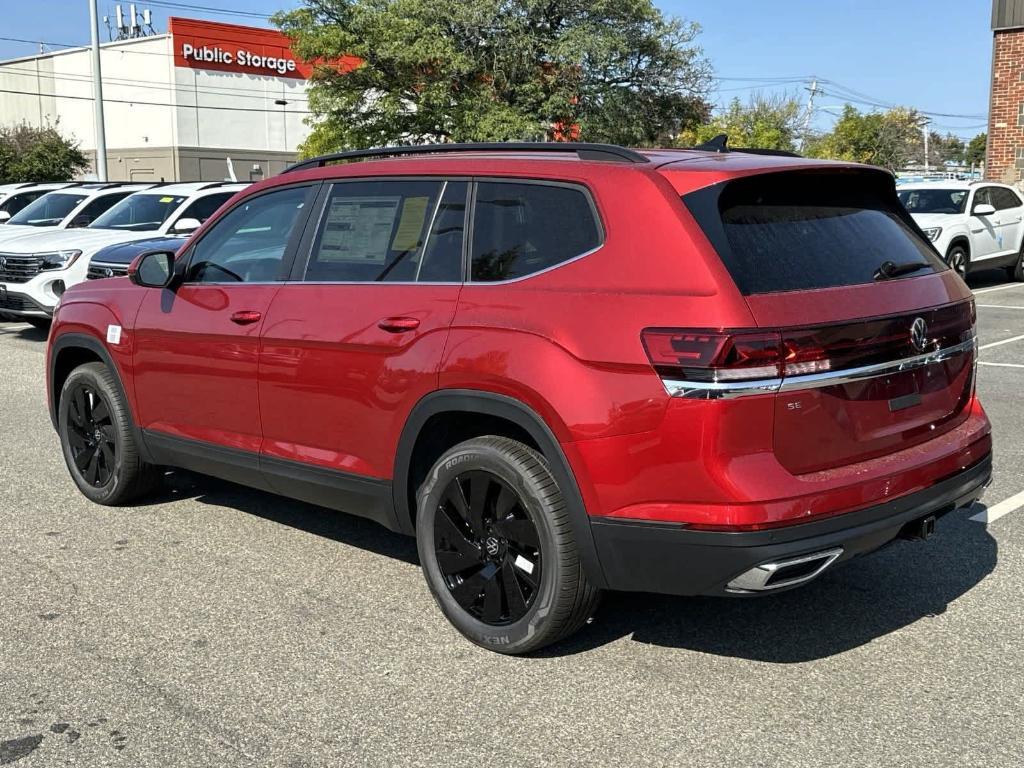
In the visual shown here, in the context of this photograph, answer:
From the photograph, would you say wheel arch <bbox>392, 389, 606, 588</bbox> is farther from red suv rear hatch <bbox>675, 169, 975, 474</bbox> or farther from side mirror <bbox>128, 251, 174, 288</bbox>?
side mirror <bbox>128, 251, 174, 288</bbox>

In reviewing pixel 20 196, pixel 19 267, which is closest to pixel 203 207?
pixel 19 267

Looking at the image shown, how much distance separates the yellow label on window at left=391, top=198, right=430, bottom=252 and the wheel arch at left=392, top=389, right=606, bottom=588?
2.27 ft

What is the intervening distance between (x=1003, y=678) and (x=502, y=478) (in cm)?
186

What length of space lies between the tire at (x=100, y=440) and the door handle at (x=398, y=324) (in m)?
Result: 2.10

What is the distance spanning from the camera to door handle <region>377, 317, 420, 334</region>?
167 inches

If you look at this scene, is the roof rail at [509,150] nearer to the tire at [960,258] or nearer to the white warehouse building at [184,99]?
the tire at [960,258]

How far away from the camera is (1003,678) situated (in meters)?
Answer: 3.87

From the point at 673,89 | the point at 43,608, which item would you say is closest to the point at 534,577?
the point at 43,608

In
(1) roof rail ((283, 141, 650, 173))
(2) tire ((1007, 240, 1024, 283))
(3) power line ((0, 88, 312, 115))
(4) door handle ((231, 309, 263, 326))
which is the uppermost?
(3) power line ((0, 88, 312, 115))

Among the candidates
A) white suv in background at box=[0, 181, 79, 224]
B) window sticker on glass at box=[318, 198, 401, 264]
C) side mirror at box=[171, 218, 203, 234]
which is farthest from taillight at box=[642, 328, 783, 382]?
white suv in background at box=[0, 181, 79, 224]

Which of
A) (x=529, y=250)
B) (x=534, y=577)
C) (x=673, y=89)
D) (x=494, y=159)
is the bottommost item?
(x=534, y=577)

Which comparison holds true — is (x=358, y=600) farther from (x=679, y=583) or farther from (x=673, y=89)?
(x=673, y=89)

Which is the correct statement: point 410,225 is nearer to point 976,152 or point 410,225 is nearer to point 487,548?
point 487,548

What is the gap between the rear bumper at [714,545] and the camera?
3449mm
